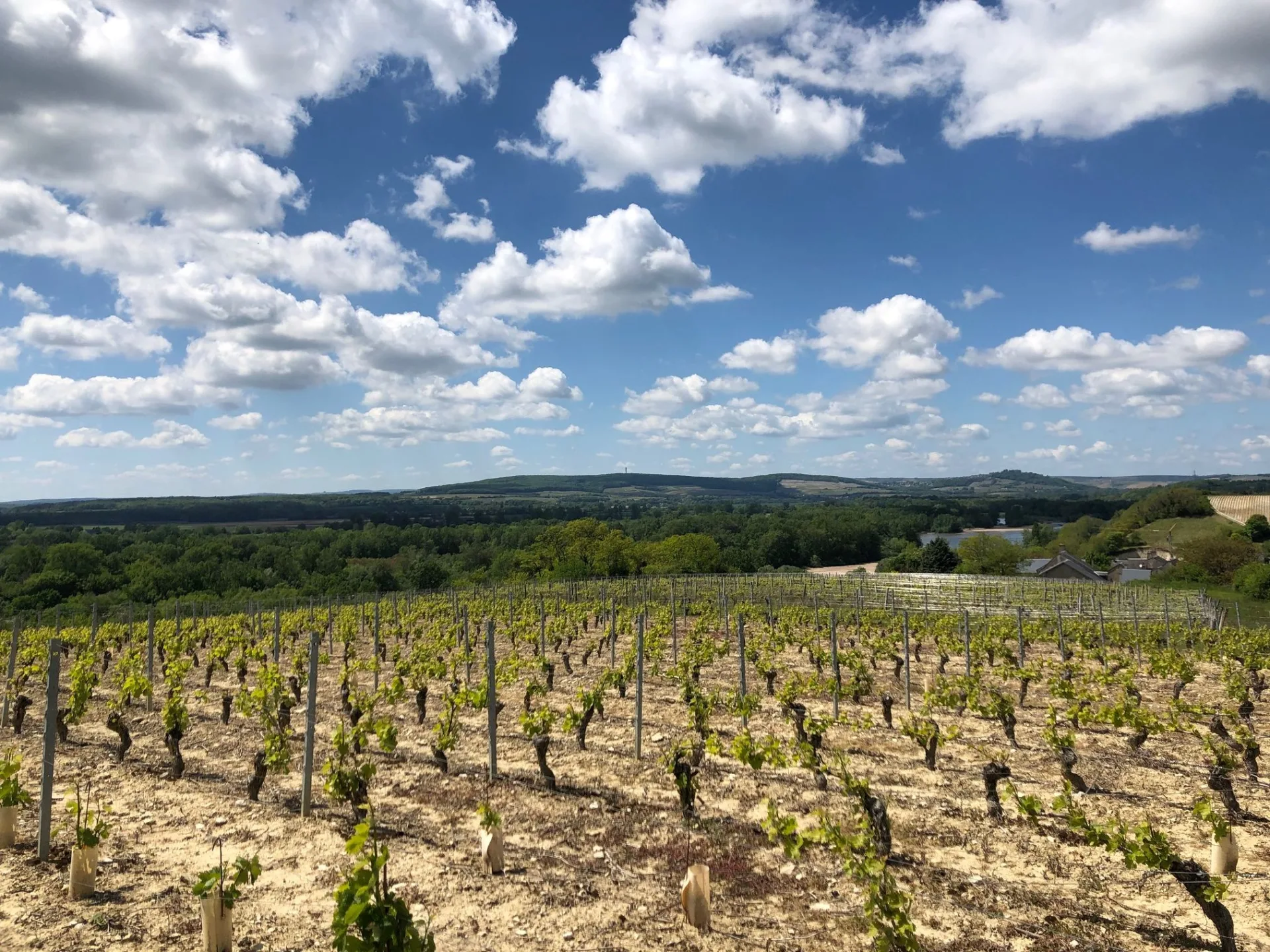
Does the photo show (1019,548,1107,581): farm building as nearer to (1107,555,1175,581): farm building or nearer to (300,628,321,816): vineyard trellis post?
(1107,555,1175,581): farm building

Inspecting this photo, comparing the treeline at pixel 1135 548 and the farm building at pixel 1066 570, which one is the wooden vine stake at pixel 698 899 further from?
the farm building at pixel 1066 570

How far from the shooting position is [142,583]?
53.1 m

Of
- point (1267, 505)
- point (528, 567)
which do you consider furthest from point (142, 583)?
point (1267, 505)

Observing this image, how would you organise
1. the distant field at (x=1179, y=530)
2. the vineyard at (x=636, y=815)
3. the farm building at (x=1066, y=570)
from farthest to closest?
the distant field at (x=1179, y=530)
the farm building at (x=1066, y=570)
the vineyard at (x=636, y=815)

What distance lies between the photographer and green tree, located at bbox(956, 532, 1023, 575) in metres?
56.0

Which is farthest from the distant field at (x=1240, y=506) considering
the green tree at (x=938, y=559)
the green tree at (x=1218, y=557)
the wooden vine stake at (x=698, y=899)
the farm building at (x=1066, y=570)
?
the wooden vine stake at (x=698, y=899)

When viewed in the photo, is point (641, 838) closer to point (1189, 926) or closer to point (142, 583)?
point (1189, 926)

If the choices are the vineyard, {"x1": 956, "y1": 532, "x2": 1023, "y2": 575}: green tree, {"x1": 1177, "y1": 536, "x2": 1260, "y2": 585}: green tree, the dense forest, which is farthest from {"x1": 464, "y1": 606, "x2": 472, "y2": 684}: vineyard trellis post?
{"x1": 1177, "y1": 536, "x2": 1260, "y2": 585}: green tree

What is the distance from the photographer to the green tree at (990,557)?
56.0 m

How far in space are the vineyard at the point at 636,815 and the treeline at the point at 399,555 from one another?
103 ft

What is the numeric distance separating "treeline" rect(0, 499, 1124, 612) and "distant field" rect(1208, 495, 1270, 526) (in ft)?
108

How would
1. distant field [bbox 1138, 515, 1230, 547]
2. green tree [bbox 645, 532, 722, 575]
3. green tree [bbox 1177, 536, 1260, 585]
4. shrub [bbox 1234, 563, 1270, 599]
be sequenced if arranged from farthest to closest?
1. distant field [bbox 1138, 515, 1230, 547]
2. green tree [bbox 645, 532, 722, 575]
3. green tree [bbox 1177, 536, 1260, 585]
4. shrub [bbox 1234, 563, 1270, 599]

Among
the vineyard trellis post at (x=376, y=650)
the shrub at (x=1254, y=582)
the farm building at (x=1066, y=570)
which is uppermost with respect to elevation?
the vineyard trellis post at (x=376, y=650)

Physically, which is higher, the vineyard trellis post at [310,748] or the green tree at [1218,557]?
the vineyard trellis post at [310,748]
